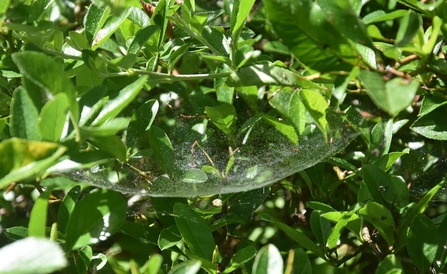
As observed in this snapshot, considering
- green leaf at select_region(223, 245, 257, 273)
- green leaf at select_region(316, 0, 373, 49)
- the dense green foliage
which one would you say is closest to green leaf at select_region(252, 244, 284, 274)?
the dense green foliage

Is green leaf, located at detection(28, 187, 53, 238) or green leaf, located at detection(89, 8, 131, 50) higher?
green leaf, located at detection(89, 8, 131, 50)

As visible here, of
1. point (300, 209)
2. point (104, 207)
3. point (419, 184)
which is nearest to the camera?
point (104, 207)

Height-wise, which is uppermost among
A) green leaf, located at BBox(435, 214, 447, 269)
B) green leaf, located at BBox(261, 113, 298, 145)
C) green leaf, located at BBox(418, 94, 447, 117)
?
green leaf, located at BBox(418, 94, 447, 117)

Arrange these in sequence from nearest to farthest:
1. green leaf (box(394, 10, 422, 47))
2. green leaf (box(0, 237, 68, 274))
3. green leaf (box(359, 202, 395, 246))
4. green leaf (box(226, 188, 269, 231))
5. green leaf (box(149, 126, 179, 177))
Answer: green leaf (box(0, 237, 68, 274)) < green leaf (box(394, 10, 422, 47)) < green leaf (box(359, 202, 395, 246)) < green leaf (box(149, 126, 179, 177)) < green leaf (box(226, 188, 269, 231))

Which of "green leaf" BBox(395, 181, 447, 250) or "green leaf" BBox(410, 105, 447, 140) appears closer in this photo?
"green leaf" BBox(395, 181, 447, 250)

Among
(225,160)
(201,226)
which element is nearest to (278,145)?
(225,160)

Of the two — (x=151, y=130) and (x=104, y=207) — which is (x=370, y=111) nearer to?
(x=151, y=130)

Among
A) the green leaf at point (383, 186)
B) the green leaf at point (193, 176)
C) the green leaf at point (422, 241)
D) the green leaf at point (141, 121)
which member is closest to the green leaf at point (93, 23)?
the green leaf at point (141, 121)

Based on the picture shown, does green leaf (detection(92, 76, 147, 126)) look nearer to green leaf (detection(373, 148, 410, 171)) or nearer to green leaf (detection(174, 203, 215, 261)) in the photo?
green leaf (detection(174, 203, 215, 261))
